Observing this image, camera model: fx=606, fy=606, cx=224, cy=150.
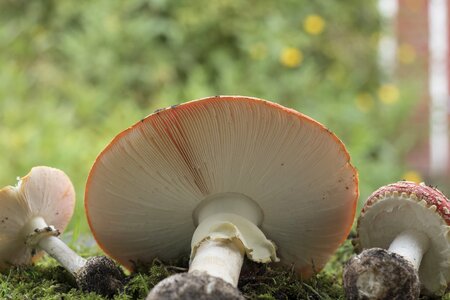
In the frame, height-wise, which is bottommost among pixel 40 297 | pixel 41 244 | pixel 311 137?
pixel 40 297

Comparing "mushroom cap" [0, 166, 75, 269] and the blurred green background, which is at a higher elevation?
the blurred green background

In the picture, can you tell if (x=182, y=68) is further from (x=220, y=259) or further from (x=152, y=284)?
(x=220, y=259)

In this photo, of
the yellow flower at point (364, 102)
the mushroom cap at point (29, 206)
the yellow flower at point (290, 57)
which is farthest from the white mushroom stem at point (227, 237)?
the yellow flower at point (364, 102)

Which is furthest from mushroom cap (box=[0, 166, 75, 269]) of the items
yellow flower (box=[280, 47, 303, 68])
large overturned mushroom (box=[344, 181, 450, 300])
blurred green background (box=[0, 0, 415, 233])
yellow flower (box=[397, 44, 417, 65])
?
yellow flower (box=[397, 44, 417, 65])

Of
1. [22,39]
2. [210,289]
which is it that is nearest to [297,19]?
[22,39]

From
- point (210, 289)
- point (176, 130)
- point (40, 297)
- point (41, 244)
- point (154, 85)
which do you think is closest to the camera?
point (210, 289)

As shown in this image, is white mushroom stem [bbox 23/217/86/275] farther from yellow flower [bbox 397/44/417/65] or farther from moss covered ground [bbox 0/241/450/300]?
yellow flower [bbox 397/44/417/65]

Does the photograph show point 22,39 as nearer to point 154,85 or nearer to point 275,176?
point 154,85

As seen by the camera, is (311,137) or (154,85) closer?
(311,137)
